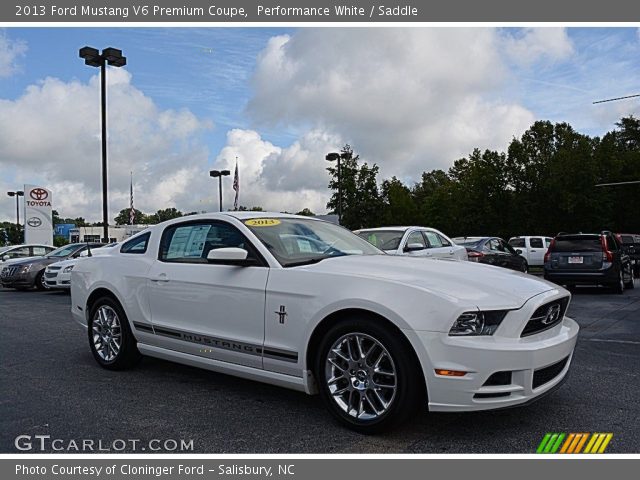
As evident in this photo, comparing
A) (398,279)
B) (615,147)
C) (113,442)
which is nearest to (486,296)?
(398,279)

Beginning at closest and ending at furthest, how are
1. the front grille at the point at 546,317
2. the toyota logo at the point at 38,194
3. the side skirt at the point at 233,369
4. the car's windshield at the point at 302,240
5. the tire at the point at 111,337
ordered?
1. the front grille at the point at 546,317
2. the side skirt at the point at 233,369
3. the car's windshield at the point at 302,240
4. the tire at the point at 111,337
5. the toyota logo at the point at 38,194

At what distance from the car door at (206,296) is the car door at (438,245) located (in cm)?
697

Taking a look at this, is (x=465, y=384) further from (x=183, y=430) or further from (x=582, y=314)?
(x=582, y=314)

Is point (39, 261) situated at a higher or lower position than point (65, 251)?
lower

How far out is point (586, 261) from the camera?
1355cm

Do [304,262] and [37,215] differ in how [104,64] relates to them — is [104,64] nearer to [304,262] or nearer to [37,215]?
[37,215]

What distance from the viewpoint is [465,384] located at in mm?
3555

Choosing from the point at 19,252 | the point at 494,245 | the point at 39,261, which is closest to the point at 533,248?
the point at 494,245

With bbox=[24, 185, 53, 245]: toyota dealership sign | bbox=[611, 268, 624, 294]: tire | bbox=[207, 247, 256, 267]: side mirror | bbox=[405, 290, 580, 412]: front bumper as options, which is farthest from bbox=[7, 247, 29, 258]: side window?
bbox=[405, 290, 580, 412]: front bumper

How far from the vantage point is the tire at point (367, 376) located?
12.2 ft

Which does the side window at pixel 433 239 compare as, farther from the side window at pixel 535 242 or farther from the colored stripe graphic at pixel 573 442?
the side window at pixel 535 242

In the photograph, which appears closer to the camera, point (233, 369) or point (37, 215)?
point (233, 369)

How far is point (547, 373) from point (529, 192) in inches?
1745

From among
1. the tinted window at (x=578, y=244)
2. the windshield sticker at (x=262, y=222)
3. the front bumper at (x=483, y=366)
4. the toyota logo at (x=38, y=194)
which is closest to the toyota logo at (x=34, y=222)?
the toyota logo at (x=38, y=194)
